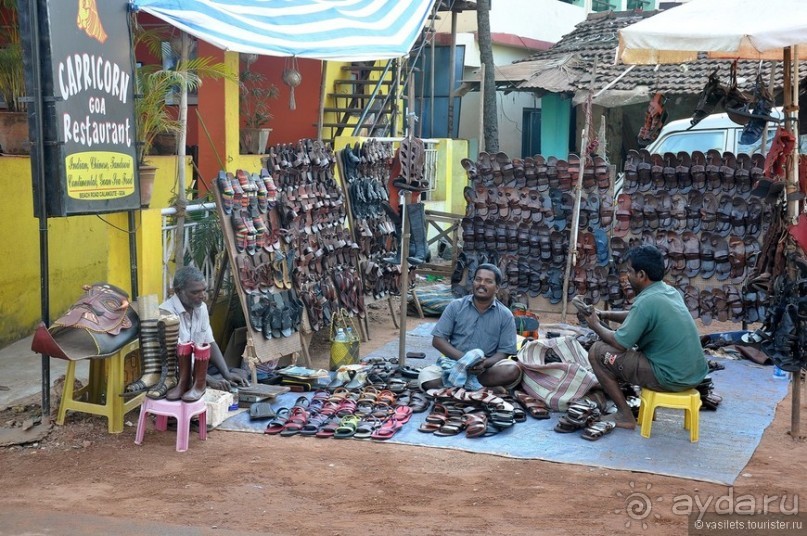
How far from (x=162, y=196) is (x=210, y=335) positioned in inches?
148

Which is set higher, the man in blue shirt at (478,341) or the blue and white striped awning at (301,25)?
the blue and white striped awning at (301,25)

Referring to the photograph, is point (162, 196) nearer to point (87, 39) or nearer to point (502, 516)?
point (87, 39)

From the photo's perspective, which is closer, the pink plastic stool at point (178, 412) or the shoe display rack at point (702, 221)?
the pink plastic stool at point (178, 412)

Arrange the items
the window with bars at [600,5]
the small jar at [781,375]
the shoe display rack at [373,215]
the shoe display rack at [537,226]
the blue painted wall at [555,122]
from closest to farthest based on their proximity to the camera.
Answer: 1. the small jar at [781,375]
2. the shoe display rack at [373,215]
3. the shoe display rack at [537,226]
4. the blue painted wall at [555,122]
5. the window with bars at [600,5]

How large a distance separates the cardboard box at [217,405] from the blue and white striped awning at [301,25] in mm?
2714

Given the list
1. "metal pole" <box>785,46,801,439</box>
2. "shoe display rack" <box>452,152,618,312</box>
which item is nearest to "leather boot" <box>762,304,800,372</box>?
"metal pole" <box>785,46,801,439</box>

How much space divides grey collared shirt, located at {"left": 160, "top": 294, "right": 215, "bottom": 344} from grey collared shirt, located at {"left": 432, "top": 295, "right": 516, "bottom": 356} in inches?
70.4

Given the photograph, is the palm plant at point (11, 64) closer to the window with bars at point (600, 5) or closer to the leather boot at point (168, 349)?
the leather boot at point (168, 349)

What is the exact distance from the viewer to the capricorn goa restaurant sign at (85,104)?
20.0ft

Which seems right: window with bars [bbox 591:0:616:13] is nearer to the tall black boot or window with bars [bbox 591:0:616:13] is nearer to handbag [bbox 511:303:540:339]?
the tall black boot

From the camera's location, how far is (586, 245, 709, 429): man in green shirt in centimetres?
643

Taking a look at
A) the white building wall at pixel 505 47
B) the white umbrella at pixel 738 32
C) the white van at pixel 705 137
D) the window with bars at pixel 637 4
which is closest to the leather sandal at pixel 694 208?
the white van at pixel 705 137

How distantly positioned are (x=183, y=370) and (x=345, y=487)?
1.39m

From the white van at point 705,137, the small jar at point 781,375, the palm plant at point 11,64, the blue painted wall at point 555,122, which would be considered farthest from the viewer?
the blue painted wall at point 555,122
